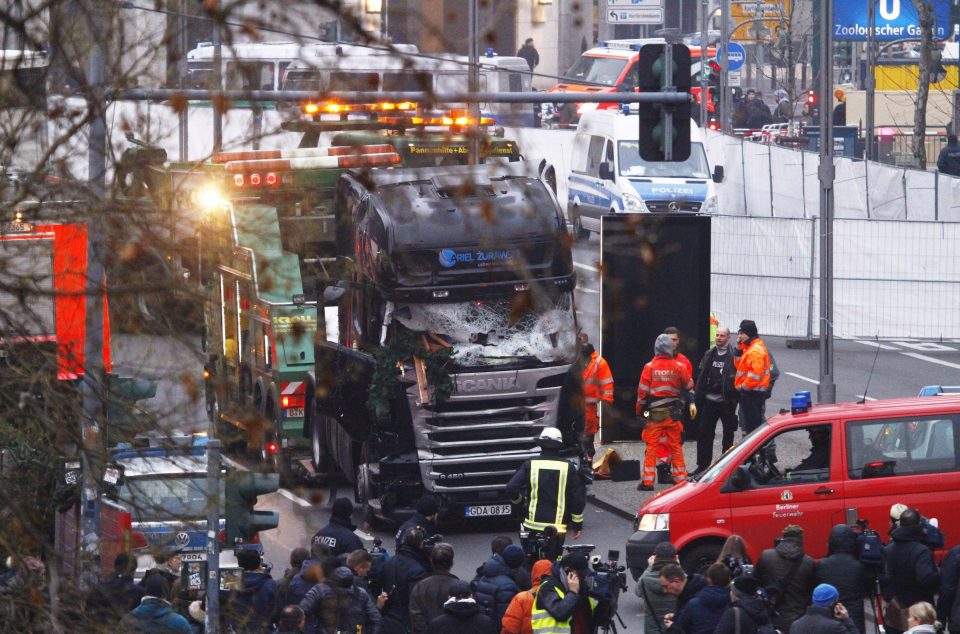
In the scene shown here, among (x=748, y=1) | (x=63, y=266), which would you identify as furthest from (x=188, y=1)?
(x=748, y=1)

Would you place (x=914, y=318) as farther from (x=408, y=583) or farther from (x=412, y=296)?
(x=408, y=583)

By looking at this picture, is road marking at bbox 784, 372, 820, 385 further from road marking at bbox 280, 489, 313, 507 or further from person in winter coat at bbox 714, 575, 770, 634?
person in winter coat at bbox 714, 575, 770, 634

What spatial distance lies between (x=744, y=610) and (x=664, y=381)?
7.63 m

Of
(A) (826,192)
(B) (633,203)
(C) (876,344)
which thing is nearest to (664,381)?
(A) (826,192)

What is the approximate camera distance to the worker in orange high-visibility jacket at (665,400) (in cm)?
1888

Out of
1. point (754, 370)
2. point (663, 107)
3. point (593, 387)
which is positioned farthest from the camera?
point (593, 387)

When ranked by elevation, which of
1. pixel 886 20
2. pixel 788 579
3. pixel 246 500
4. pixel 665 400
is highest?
pixel 886 20

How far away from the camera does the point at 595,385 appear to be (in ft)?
66.2

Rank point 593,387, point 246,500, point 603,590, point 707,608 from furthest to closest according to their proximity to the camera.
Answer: point 593,387 < point 603,590 < point 707,608 < point 246,500

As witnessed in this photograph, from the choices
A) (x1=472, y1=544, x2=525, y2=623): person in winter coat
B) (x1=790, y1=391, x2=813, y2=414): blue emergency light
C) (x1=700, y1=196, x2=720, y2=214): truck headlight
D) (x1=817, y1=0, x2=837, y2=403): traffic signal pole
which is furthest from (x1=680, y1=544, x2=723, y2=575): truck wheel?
(x1=700, y1=196, x2=720, y2=214): truck headlight

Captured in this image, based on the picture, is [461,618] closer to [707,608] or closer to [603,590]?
[603,590]

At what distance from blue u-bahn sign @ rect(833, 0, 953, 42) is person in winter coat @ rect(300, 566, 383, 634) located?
3577 centimetres

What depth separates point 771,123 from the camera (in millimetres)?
59500

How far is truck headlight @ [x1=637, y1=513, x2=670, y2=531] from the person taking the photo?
1479cm
